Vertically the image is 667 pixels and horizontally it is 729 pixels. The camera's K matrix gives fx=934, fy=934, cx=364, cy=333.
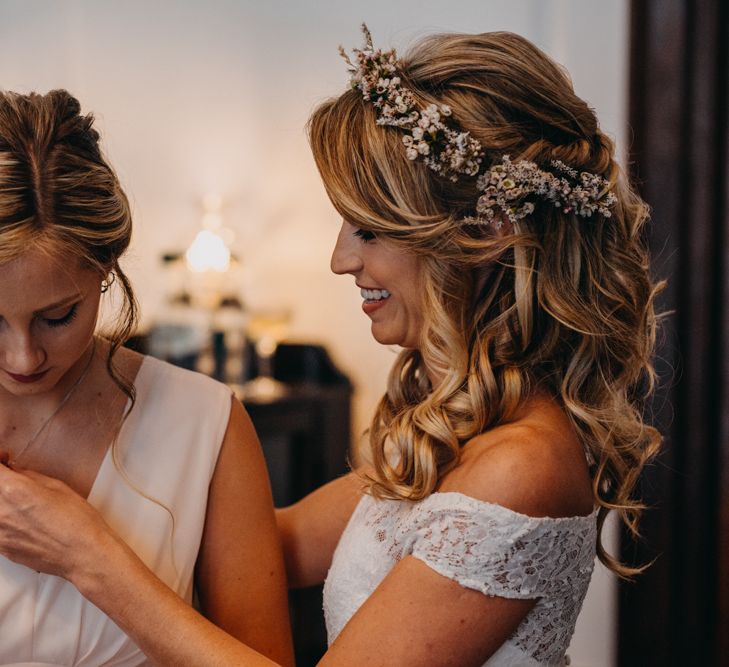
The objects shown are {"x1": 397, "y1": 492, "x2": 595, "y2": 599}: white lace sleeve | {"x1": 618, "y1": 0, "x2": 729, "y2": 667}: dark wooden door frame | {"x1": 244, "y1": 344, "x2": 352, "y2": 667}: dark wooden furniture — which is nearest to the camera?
{"x1": 397, "y1": 492, "x2": 595, "y2": 599}: white lace sleeve

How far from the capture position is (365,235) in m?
1.47

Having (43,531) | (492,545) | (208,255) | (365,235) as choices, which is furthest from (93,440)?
(208,255)

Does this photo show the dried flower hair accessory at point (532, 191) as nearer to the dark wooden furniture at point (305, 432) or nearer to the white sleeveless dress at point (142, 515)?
the white sleeveless dress at point (142, 515)

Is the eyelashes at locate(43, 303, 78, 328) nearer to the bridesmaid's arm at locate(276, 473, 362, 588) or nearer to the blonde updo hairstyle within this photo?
the blonde updo hairstyle

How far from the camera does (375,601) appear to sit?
1319mm

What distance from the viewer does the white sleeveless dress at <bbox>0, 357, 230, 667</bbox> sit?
1.54 meters

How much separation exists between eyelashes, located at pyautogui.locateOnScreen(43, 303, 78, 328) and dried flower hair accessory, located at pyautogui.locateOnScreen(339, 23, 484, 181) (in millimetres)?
545

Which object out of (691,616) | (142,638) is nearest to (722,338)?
(691,616)

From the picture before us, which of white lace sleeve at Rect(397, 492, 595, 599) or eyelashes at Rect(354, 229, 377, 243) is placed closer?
white lace sleeve at Rect(397, 492, 595, 599)

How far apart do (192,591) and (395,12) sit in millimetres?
3110

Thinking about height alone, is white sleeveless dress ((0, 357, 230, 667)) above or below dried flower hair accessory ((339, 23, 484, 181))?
below

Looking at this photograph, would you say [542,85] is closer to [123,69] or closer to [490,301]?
[490,301]

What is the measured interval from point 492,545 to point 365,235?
513mm

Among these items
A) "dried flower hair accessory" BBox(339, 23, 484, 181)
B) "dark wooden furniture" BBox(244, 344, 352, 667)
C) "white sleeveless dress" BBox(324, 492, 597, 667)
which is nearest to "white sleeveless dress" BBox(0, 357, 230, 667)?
"white sleeveless dress" BBox(324, 492, 597, 667)
